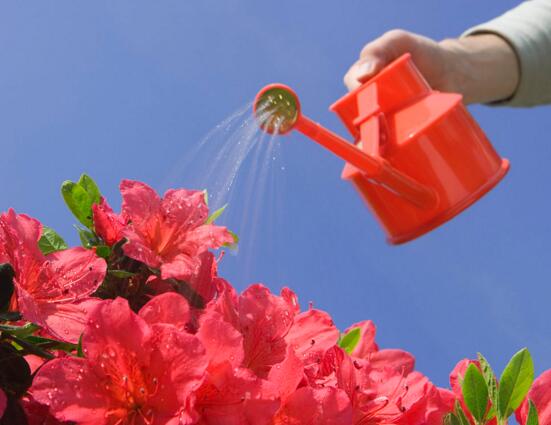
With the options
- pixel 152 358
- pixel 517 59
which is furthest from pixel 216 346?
pixel 517 59

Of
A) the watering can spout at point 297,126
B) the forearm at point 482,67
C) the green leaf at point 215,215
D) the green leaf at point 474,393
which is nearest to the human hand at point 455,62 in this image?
the forearm at point 482,67

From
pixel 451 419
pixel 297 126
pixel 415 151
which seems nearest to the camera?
pixel 451 419

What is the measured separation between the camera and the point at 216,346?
1.17 ft

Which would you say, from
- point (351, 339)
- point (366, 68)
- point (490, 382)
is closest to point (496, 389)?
point (490, 382)

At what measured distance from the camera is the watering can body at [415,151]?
4.41 ft

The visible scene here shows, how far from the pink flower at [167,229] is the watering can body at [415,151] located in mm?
843

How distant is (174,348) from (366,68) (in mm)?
1196

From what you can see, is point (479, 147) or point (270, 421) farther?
point (479, 147)

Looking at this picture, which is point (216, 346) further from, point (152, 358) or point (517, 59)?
point (517, 59)

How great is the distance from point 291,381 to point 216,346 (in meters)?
0.05

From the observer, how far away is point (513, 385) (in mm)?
470

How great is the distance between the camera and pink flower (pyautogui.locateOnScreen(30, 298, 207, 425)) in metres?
0.33

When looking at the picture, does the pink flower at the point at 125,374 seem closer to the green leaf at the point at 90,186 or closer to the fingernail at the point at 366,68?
the green leaf at the point at 90,186

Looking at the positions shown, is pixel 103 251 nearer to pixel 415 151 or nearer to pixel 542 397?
pixel 542 397
